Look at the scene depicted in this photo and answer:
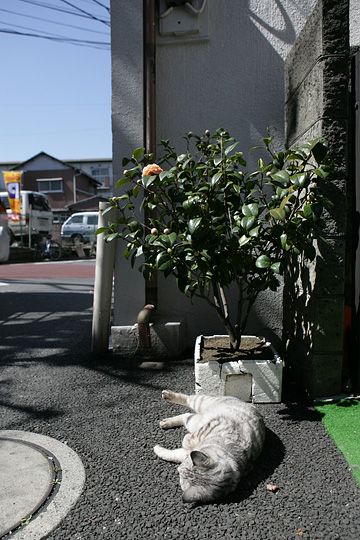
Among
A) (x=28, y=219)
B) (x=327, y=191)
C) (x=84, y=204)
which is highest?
(x=84, y=204)

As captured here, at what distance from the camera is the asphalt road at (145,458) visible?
6.72 feet

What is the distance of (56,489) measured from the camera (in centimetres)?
232

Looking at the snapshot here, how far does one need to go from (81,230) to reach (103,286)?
18.8m

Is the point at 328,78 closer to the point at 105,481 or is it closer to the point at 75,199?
the point at 105,481

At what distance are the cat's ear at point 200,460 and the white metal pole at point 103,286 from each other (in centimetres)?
241

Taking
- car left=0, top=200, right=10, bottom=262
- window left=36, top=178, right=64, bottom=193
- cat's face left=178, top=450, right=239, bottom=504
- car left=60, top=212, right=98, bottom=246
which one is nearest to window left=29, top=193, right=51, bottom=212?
car left=60, top=212, right=98, bottom=246

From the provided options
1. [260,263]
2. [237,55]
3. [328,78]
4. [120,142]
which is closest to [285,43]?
[237,55]

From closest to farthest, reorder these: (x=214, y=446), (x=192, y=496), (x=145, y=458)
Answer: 1. (x=192, y=496)
2. (x=214, y=446)
3. (x=145, y=458)

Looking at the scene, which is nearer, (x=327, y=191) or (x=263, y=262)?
(x=263, y=262)

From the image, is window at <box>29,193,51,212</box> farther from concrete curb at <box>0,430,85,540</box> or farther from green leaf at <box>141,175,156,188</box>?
concrete curb at <box>0,430,85,540</box>

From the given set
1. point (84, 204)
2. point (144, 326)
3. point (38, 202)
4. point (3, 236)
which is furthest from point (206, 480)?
point (84, 204)

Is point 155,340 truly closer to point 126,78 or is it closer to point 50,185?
point 126,78

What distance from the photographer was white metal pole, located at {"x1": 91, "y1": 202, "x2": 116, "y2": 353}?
427 cm

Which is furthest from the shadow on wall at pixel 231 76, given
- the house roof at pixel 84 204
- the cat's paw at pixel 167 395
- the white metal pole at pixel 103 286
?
the house roof at pixel 84 204
